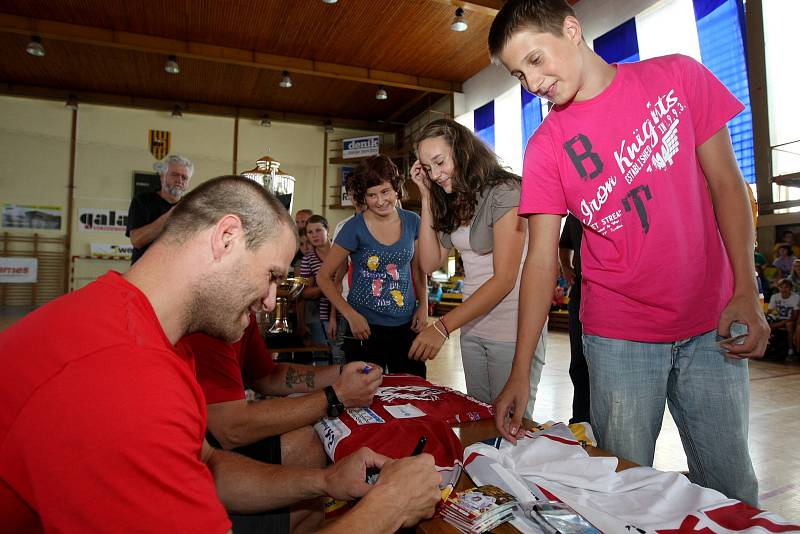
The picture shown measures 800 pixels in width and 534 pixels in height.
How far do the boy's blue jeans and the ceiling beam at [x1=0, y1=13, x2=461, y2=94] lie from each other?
36.5 feet

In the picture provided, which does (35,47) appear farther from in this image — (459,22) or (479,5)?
(479,5)

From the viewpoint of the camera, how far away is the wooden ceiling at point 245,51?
9.17 metres

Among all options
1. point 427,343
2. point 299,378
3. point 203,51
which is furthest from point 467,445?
point 203,51

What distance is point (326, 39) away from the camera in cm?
1033

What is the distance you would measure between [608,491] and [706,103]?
950 millimetres

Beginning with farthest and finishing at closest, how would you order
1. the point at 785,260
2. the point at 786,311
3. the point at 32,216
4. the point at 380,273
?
the point at 32,216
the point at 785,260
the point at 786,311
the point at 380,273

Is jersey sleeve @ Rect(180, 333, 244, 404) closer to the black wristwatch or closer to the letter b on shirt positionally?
the black wristwatch

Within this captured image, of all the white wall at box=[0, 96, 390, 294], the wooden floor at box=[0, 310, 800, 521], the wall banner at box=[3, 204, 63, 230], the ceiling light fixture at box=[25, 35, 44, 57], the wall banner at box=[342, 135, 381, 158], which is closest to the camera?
the wooden floor at box=[0, 310, 800, 521]

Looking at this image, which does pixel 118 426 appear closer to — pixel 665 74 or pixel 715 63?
pixel 665 74

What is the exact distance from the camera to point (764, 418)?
12.0ft

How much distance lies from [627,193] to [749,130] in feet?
20.9

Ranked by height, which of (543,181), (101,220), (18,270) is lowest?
(543,181)

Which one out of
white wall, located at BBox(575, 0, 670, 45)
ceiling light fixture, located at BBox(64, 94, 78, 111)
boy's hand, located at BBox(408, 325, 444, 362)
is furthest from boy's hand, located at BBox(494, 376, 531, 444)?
ceiling light fixture, located at BBox(64, 94, 78, 111)

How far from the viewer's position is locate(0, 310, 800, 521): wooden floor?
2467mm
